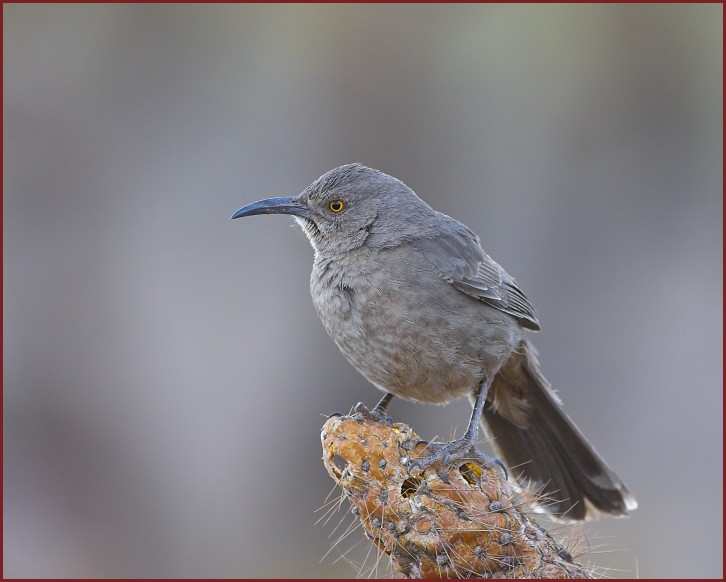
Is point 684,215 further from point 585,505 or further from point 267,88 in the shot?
point 585,505

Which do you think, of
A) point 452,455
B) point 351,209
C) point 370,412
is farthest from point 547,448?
point 351,209

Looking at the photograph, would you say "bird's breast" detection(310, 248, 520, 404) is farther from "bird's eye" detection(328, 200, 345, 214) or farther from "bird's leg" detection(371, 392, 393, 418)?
"bird's eye" detection(328, 200, 345, 214)

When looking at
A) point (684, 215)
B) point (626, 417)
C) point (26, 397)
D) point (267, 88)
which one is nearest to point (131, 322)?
point (26, 397)

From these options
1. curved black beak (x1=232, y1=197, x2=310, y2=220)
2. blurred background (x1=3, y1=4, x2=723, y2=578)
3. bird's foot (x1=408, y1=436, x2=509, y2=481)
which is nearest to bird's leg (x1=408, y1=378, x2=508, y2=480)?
bird's foot (x1=408, y1=436, x2=509, y2=481)

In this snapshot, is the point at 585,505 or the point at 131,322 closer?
the point at 585,505

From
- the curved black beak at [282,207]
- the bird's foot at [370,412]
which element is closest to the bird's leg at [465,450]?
the bird's foot at [370,412]

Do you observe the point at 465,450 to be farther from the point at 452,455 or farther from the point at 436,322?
the point at 436,322
